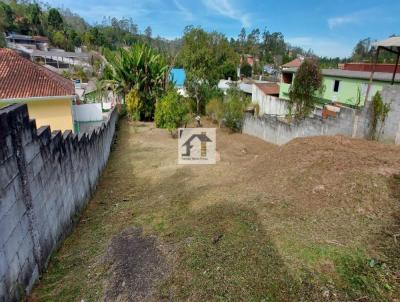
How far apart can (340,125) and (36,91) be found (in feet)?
40.4

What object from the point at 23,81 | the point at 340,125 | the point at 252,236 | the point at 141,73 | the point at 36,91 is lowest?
the point at 252,236

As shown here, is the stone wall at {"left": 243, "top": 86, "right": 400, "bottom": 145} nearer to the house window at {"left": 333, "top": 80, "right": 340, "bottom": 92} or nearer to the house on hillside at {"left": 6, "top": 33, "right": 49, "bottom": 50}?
the house window at {"left": 333, "top": 80, "right": 340, "bottom": 92}

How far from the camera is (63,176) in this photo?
4.99 metres

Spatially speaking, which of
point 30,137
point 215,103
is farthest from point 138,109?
point 30,137

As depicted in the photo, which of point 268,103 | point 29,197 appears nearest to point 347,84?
point 268,103

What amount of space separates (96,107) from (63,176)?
1170 centimetres

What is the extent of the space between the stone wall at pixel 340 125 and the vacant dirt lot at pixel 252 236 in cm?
198

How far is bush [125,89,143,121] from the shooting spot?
703 inches

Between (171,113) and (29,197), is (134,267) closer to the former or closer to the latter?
(29,197)

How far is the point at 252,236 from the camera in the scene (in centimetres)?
436

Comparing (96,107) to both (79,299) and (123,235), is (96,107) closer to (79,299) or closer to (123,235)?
(123,235)

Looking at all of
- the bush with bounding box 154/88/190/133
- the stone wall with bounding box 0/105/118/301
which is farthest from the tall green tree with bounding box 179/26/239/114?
the stone wall with bounding box 0/105/118/301

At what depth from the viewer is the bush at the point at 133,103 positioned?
17844 mm

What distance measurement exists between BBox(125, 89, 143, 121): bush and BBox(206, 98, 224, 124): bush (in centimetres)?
488
